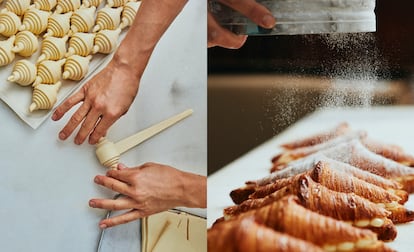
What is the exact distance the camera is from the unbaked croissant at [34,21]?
5.76 ft

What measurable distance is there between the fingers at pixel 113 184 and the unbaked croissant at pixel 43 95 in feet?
0.90

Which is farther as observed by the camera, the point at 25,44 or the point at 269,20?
the point at 269,20

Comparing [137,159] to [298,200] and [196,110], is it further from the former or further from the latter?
[298,200]

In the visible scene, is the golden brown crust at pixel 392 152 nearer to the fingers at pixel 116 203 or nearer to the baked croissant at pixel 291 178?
the baked croissant at pixel 291 178

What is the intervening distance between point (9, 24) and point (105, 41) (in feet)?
0.94

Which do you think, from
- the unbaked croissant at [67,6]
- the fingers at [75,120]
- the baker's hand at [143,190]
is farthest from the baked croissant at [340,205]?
the unbaked croissant at [67,6]

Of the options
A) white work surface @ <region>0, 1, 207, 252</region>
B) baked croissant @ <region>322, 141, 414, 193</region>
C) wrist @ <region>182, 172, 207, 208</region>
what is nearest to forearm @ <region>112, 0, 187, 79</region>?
white work surface @ <region>0, 1, 207, 252</region>

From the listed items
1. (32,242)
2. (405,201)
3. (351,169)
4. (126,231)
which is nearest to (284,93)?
(351,169)

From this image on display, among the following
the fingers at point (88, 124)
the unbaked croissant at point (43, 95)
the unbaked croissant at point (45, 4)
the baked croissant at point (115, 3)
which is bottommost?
the fingers at point (88, 124)

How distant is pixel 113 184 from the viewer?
1767 millimetres

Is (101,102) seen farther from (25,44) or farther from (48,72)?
(25,44)

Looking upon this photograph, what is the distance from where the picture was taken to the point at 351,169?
185cm

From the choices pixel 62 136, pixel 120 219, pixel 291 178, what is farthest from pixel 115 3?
pixel 291 178

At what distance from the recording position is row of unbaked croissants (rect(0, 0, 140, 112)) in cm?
175
